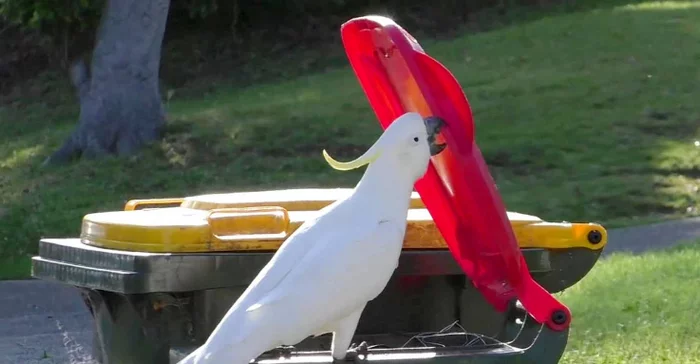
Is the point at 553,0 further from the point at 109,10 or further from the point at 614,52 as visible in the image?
the point at 109,10

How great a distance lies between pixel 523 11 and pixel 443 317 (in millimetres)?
16875

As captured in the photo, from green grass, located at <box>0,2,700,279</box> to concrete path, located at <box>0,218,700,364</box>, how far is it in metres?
0.56

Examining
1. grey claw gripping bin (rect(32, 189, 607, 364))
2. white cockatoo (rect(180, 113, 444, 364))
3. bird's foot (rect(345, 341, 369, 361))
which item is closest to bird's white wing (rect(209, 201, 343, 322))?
white cockatoo (rect(180, 113, 444, 364))

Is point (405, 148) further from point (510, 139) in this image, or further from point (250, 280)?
point (510, 139)

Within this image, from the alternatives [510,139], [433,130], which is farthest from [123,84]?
[433,130]

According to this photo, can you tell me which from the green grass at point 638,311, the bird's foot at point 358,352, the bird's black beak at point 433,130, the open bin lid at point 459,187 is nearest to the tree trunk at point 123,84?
A: the green grass at point 638,311

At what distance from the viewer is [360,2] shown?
2223 centimetres

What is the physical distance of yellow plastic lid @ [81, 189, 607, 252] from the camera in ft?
13.7

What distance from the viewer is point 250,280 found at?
4.23 metres

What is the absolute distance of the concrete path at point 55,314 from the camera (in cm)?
710

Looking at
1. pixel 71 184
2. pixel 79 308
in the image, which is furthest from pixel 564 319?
pixel 71 184

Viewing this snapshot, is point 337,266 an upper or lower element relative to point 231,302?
upper

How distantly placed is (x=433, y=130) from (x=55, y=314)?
4.99 meters

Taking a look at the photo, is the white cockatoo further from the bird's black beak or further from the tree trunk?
the tree trunk
